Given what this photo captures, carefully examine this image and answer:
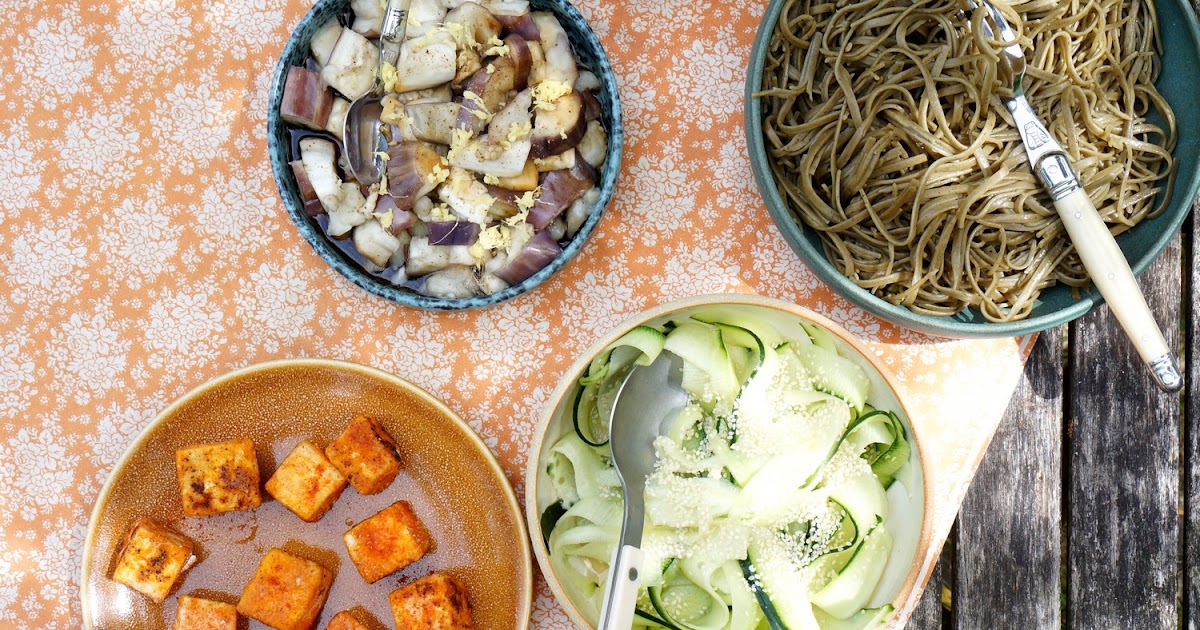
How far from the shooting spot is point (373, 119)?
2.00 m

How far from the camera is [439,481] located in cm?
211

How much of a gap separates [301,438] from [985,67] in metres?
1.74

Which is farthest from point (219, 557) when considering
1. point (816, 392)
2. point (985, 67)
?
point (985, 67)

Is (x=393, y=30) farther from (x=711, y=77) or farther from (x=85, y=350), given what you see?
(x=85, y=350)

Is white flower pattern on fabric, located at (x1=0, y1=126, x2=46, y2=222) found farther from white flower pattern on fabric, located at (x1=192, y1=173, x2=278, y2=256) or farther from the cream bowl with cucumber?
the cream bowl with cucumber

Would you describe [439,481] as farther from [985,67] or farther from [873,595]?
[985,67]

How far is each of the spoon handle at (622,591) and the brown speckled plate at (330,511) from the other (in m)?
0.46

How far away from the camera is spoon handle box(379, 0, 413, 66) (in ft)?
6.52

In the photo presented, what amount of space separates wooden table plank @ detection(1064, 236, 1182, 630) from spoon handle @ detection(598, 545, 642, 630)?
55.3 inches

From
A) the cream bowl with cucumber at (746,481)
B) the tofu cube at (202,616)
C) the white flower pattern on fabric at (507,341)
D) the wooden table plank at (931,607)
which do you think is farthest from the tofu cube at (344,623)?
the wooden table plank at (931,607)

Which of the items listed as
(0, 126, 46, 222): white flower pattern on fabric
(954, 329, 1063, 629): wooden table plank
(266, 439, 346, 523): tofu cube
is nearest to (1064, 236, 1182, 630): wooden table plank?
(954, 329, 1063, 629): wooden table plank

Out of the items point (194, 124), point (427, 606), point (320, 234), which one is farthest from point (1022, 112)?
point (194, 124)

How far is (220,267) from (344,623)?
0.89 m

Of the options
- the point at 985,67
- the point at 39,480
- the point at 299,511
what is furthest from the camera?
the point at 39,480
